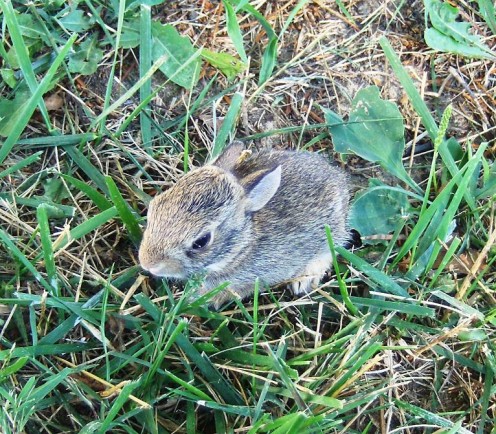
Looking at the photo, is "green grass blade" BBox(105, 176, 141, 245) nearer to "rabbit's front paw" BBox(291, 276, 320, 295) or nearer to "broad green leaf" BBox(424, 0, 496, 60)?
"rabbit's front paw" BBox(291, 276, 320, 295)

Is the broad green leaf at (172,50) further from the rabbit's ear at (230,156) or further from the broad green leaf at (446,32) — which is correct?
the broad green leaf at (446,32)

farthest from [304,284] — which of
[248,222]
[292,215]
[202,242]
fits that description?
[202,242]

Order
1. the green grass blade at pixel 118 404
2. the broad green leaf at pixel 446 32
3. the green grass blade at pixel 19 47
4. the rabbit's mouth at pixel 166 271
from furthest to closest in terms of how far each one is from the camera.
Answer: the broad green leaf at pixel 446 32 → the green grass blade at pixel 19 47 → the rabbit's mouth at pixel 166 271 → the green grass blade at pixel 118 404

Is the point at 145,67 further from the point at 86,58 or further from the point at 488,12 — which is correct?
the point at 488,12

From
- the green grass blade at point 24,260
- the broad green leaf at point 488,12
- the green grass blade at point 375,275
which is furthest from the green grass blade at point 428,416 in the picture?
the broad green leaf at point 488,12

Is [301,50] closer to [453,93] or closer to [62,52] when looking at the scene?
[453,93]

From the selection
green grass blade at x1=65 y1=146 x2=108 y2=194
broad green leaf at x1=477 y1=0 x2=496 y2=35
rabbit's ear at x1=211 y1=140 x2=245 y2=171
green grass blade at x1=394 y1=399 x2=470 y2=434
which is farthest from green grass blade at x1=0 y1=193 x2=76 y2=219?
broad green leaf at x1=477 y1=0 x2=496 y2=35

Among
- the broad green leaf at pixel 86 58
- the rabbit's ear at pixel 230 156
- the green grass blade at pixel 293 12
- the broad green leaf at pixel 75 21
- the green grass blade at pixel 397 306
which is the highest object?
the broad green leaf at pixel 75 21
